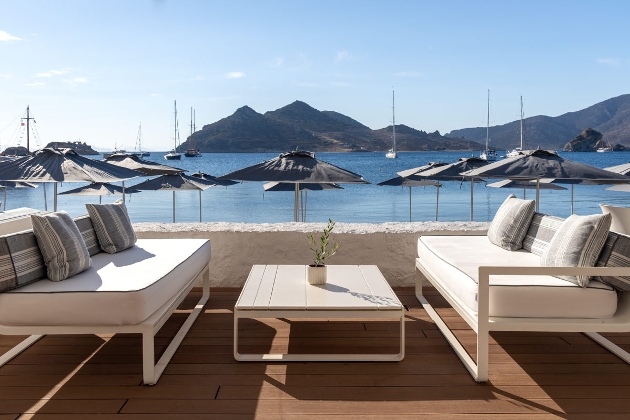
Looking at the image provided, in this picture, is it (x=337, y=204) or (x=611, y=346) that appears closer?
(x=611, y=346)

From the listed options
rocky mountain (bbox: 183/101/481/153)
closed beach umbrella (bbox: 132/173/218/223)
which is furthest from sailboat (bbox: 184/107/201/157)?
closed beach umbrella (bbox: 132/173/218/223)

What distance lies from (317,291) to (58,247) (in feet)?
4.62

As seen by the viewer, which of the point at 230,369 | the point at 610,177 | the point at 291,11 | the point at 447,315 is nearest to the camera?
the point at 230,369

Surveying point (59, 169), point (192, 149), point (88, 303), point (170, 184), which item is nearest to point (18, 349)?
point (88, 303)

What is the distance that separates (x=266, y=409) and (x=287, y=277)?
1117mm

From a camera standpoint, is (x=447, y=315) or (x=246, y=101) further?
(x=246, y=101)

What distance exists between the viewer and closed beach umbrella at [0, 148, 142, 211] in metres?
4.69

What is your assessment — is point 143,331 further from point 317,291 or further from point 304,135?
point 304,135

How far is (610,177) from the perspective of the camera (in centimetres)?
456

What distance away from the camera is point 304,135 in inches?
2292

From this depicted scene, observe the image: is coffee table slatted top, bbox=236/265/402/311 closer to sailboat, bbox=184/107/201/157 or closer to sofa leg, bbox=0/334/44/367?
sofa leg, bbox=0/334/44/367

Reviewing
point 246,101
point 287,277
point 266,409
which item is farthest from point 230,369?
point 246,101

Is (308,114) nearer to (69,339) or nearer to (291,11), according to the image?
(291,11)

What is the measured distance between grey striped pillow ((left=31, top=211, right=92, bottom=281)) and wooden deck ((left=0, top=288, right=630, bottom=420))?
0.49 m
